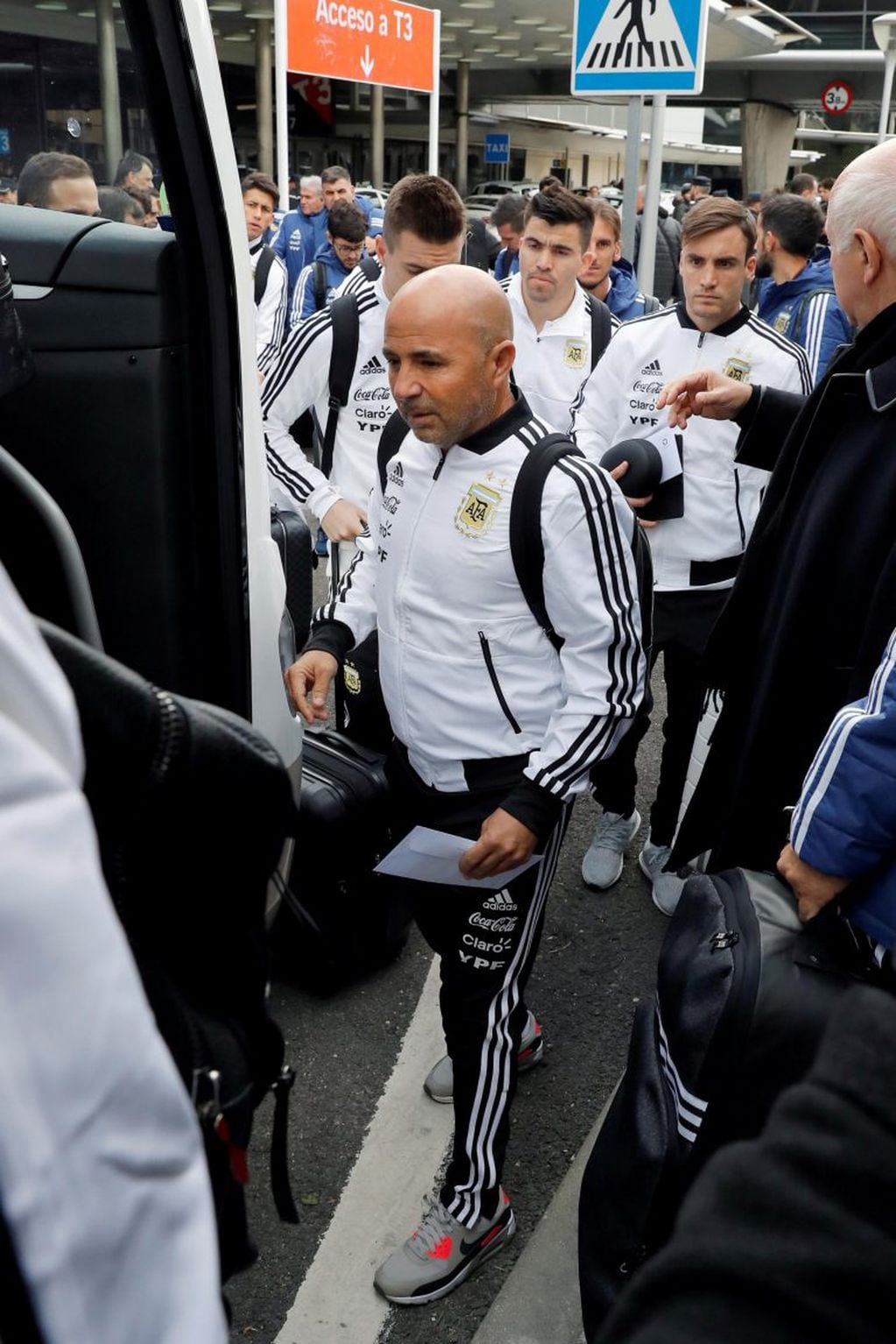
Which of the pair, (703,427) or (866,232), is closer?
(866,232)

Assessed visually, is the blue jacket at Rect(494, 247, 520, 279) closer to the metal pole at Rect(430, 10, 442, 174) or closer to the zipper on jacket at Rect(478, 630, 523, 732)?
the metal pole at Rect(430, 10, 442, 174)

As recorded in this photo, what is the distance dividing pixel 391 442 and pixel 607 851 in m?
1.83

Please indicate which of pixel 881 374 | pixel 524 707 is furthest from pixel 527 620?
pixel 881 374

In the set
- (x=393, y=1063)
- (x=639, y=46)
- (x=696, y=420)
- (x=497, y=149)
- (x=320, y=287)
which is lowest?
(x=393, y=1063)

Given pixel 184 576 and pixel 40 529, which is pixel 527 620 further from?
pixel 40 529

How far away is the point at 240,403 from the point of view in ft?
7.47

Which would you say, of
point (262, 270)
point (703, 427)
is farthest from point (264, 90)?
point (703, 427)

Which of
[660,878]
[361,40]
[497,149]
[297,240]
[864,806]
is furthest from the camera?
[497,149]

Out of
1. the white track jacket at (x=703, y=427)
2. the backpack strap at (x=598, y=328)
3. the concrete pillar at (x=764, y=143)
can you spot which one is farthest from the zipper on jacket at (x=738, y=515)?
the concrete pillar at (x=764, y=143)

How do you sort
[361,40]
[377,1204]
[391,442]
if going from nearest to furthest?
[391,442]
[377,1204]
[361,40]

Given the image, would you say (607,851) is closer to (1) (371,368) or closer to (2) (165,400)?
(1) (371,368)

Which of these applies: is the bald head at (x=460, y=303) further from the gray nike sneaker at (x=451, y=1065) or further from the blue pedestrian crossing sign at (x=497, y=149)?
the blue pedestrian crossing sign at (x=497, y=149)

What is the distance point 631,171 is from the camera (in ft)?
19.5

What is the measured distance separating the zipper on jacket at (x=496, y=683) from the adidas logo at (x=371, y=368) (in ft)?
6.03
